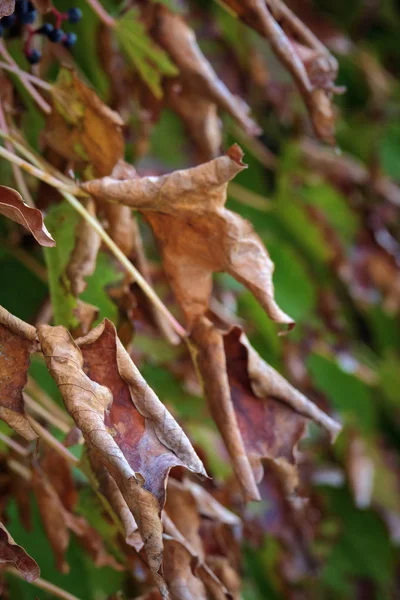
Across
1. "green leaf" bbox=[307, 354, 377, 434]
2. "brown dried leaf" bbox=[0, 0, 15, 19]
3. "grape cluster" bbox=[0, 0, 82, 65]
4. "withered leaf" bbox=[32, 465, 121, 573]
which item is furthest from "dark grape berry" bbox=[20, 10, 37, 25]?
"green leaf" bbox=[307, 354, 377, 434]

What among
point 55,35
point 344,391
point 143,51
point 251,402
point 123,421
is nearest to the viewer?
point 123,421

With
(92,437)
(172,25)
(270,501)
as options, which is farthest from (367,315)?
(92,437)

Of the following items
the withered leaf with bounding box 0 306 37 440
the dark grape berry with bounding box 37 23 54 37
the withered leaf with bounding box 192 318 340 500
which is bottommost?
the withered leaf with bounding box 192 318 340 500

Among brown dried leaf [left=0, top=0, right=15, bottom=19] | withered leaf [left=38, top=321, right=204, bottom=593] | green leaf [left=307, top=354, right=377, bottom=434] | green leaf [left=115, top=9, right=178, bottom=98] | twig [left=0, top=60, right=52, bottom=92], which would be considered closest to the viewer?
withered leaf [left=38, top=321, right=204, bottom=593]

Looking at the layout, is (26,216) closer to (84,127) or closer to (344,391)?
(84,127)

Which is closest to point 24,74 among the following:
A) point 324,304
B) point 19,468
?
point 19,468

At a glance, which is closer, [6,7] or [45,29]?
[6,7]

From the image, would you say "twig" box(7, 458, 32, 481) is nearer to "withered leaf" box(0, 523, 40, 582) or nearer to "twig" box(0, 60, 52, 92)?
"withered leaf" box(0, 523, 40, 582)
